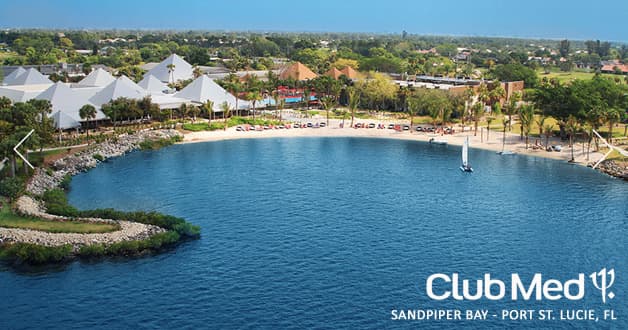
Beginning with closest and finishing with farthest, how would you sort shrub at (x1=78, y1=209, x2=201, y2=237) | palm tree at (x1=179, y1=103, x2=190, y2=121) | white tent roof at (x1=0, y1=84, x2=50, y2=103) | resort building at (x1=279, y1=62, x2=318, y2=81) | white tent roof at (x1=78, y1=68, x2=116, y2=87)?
shrub at (x1=78, y1=209, x2=201, y2=237)
white tent roof at (x1=0, y1=84, x2=50, y2=103)
palm tree at (x1=179, y1=103, x2=190, y2=121)
white tent roof at (x1=78, y1=68, x2=116, y2=87)
resort building at (x1=279, y1=62, x2=318, y2=81)

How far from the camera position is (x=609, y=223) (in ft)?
182

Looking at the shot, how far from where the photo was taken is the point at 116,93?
3784 inches

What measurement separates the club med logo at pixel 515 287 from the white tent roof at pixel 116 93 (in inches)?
2646

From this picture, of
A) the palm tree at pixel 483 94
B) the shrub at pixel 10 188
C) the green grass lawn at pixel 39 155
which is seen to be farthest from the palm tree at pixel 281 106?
the shrub at pixel 10 188

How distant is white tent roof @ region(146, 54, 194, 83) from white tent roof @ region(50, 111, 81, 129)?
42270 mm

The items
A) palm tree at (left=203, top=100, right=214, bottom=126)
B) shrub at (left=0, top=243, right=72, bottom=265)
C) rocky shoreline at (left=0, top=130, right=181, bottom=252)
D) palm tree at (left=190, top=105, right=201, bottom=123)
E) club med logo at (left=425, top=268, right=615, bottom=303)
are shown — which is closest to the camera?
club med logo at (left=425, top=268, right=615, bottom=303)

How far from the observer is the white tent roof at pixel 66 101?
295 ft

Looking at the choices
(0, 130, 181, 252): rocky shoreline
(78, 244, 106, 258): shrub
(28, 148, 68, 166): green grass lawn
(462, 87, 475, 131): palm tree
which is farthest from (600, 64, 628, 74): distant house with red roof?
(78, 244, 106, 258): shrub

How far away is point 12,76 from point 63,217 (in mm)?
81647

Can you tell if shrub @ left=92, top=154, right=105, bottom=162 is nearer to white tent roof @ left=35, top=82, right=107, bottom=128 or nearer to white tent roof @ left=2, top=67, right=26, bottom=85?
white tent roof @ left=35, top=82, right=107, bottom=128

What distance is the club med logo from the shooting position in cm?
4081

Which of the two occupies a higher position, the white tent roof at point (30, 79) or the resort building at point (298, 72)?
the resort building at point (298, 72)

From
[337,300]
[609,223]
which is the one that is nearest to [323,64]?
[609,223]

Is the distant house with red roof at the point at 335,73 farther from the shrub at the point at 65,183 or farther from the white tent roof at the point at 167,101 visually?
the shrub at the point at 65,183
